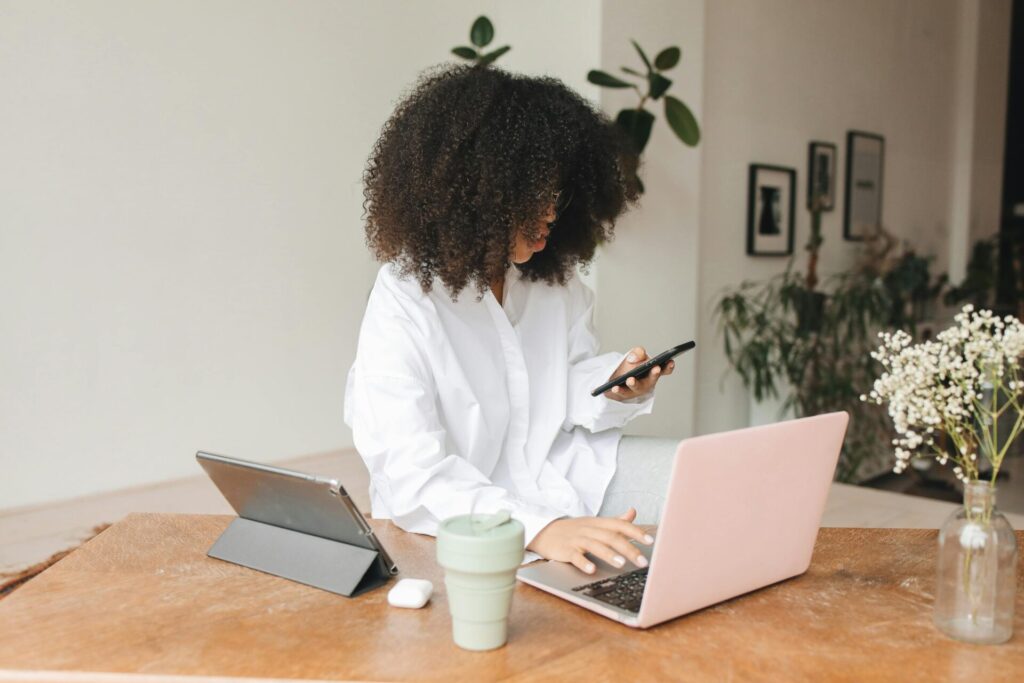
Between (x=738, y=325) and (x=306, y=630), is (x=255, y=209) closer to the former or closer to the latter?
(x=738, y=325)

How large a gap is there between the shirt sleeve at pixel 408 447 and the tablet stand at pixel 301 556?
0.20 meters

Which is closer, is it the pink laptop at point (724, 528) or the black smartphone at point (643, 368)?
the pink laptop at point (724, 528)

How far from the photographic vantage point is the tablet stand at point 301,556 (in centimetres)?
113

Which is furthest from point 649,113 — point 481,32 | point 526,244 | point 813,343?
point 526,244

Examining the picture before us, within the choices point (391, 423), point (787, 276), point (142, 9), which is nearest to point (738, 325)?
point (787, 276)

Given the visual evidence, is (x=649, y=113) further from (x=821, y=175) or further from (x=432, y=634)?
(x=432, y=634)

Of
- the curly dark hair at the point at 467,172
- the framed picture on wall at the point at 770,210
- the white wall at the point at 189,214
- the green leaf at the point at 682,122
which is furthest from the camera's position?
the framed picture on wall at the point at 770,210

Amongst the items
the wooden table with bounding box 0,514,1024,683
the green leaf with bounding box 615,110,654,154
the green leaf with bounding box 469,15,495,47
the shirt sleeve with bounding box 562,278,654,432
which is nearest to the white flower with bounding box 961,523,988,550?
the wooden table with bounding box 0,514,1024,683

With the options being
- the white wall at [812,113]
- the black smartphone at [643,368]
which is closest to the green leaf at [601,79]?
the white wall at [812,113]

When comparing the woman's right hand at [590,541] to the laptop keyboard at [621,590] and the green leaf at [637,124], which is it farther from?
the green leaf at [637,124]

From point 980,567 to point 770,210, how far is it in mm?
3824

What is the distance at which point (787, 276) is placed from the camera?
4531mm

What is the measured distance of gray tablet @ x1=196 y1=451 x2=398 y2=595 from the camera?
112 cm

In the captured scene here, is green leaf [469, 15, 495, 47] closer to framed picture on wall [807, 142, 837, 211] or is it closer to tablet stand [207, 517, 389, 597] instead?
framed picture on wall [807, 142, 837, 211]
